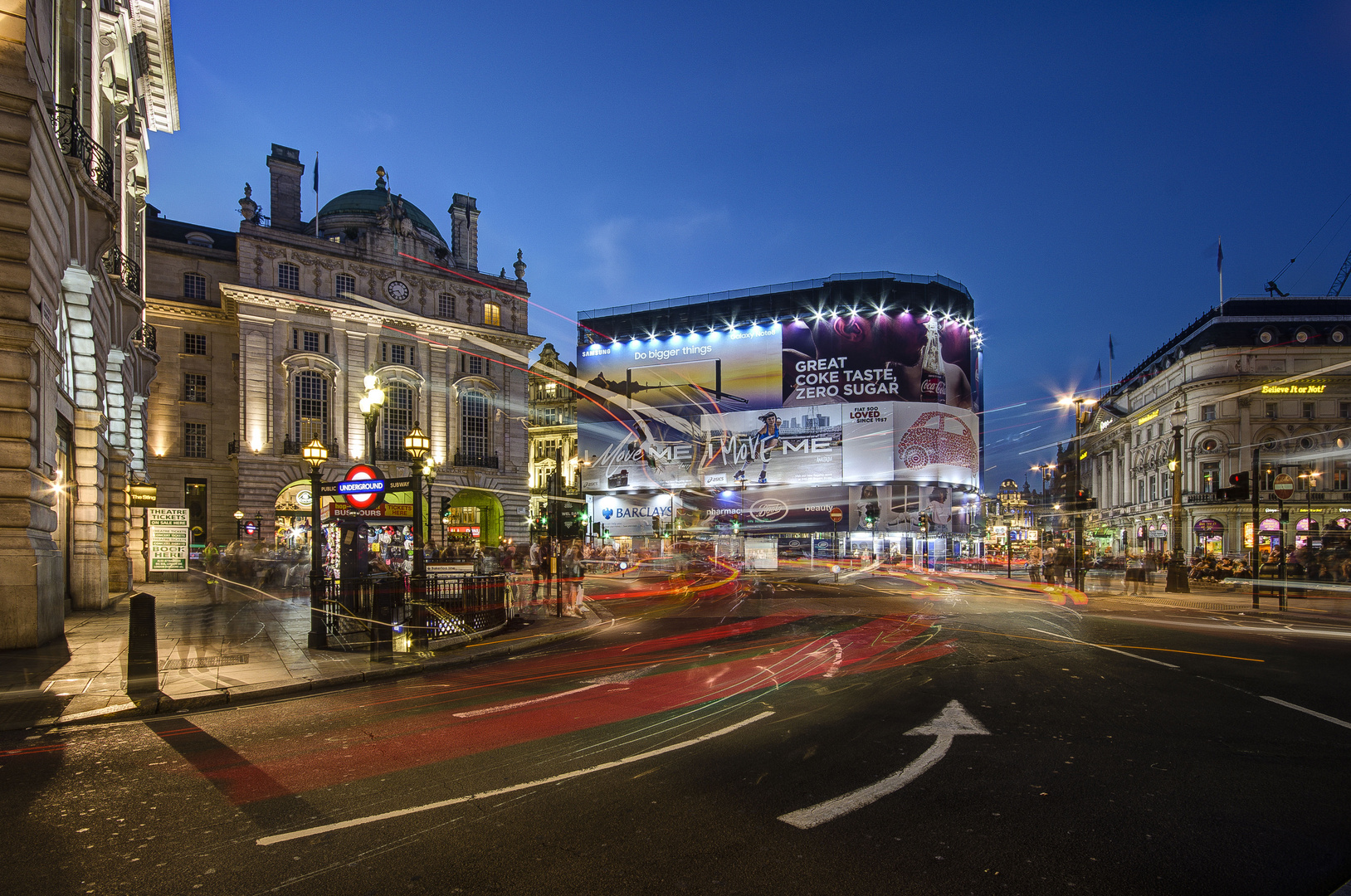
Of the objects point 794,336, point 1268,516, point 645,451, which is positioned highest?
point 794,336

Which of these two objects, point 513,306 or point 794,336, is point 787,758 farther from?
point 794,336

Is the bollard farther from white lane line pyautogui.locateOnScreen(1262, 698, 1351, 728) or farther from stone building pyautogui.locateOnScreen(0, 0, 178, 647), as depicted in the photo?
white lane line pyautogui.locateOnScreen(1262, 698, 1351, 728)

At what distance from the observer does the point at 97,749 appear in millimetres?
6961

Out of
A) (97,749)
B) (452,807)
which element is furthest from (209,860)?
(97,749)

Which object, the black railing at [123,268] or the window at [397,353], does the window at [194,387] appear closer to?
the window at [397,353]

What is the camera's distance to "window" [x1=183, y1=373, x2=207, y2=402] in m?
46.7

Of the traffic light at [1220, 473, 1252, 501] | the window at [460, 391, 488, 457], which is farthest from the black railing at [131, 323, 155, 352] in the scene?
the traffic light at [1220, 473, 1252, 501]

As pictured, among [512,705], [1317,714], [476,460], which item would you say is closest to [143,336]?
[476,460]

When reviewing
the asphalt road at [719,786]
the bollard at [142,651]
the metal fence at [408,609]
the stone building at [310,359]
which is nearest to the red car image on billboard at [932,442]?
the stone building at [310,359]

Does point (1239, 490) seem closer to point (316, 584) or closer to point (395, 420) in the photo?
point (316, 584)

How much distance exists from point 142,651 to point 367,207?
175 ft

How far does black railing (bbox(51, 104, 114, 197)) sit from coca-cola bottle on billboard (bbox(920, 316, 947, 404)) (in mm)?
57758

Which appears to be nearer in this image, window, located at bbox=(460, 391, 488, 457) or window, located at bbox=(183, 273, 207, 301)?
window, located at bbox=(183, 273, 207, 301)

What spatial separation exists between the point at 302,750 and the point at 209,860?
2434mm
